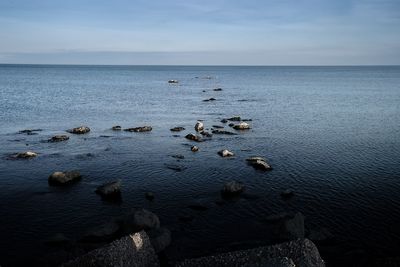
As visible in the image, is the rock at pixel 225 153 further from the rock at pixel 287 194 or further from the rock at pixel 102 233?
the rock at pixel 102 233

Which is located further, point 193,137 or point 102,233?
point 193,137

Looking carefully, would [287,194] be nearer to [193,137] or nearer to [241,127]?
[193,137]

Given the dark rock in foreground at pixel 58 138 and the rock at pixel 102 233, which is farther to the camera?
the dark rock in foreground at pixel 58 138

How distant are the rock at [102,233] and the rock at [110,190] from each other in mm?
7293

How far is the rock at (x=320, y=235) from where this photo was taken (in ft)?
91.5

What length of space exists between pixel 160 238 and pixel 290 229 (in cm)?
986

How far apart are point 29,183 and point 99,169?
8.03 m

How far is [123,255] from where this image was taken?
70.1ft

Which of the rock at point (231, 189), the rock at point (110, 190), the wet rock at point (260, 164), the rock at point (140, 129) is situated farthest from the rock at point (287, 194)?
the rock at point (140, 129)

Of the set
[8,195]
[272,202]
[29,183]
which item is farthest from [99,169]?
[272,202]

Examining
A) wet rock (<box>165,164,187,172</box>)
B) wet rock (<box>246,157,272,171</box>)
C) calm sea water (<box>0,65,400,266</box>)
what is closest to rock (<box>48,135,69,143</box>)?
calm sea water (<box>0,65,400,266</box>)

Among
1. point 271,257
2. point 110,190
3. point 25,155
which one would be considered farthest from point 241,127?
point 271,257

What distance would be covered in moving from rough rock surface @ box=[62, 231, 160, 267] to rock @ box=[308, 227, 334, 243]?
40.4ft

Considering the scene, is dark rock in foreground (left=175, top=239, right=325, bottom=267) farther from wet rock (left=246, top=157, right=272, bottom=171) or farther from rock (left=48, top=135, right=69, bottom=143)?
rock (left=48, top=135, right=69, bottom=143)
